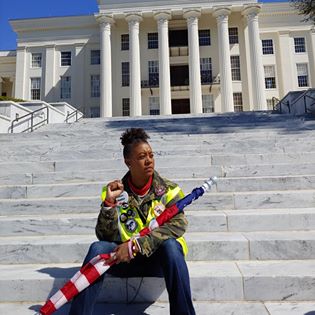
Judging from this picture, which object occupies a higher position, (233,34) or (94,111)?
(233,34)

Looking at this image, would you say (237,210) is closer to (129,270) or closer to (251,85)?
(129,270)

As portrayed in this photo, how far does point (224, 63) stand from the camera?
2600cm

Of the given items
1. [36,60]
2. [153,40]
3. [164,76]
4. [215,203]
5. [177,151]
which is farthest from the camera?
[36,60]

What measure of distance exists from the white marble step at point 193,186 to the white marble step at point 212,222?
1.93 ft

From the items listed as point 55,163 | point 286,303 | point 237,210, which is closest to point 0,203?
point 55,163

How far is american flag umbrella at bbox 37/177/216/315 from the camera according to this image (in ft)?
6.07

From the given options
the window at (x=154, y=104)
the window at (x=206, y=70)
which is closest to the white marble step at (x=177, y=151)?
the window at (x=154, y=104)

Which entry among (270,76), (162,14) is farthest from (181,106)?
(270,76)

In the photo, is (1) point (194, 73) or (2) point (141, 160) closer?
(2) point (141, 160)

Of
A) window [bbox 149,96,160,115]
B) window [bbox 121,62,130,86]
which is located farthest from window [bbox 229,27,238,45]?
window [bbox 121,62,130,86]

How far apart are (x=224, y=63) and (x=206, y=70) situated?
333cm

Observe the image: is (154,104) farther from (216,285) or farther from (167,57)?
(216,285)

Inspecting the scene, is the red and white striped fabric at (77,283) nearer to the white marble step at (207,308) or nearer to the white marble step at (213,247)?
the white marble step at (207,308)

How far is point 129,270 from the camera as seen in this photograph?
87.3 inches
